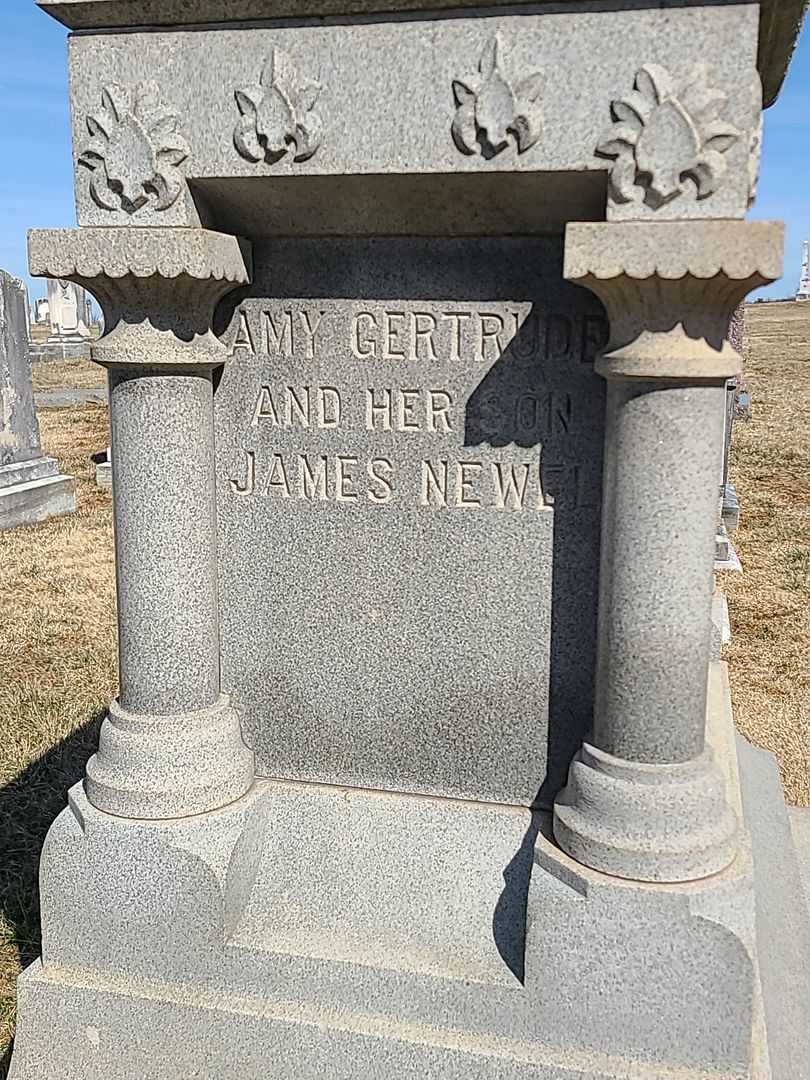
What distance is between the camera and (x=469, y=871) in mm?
2871

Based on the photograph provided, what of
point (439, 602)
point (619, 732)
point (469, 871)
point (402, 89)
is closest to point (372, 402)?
point (439, 602)

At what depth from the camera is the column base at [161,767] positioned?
2.79 m

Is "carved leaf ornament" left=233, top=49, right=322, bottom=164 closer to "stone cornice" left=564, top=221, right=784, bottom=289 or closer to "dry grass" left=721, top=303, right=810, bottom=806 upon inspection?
"stone cornice" left=564, top=221, right=784, bottom=289

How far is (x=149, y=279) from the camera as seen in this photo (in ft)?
8.39

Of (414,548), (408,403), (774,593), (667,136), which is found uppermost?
(667,136)

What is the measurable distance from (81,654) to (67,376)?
65.5 feet

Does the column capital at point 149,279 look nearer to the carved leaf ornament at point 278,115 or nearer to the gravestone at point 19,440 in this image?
the carved leaf ornament at point 278,115

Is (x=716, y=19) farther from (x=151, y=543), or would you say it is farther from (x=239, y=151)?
(x=151, y=543)

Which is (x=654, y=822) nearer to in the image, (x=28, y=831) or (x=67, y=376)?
(x=28, y=831)

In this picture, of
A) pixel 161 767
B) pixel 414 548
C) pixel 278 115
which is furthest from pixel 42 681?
pixel 278 115

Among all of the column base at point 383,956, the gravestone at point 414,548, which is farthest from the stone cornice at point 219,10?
the column base at point 383,956

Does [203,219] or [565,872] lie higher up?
[203,219]

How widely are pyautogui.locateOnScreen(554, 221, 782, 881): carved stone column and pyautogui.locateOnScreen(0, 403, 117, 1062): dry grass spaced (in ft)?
6.41

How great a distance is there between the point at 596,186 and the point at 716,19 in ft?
1.31
